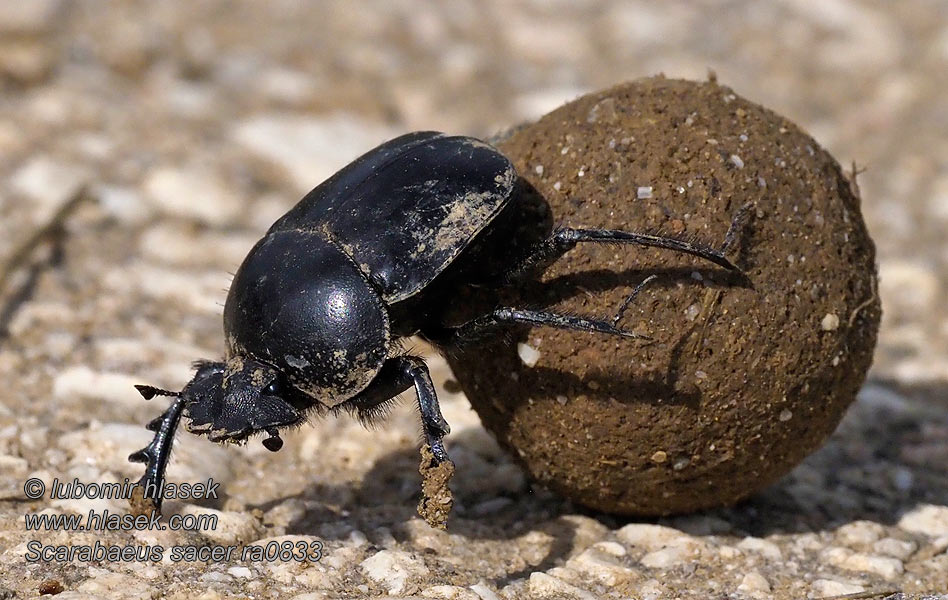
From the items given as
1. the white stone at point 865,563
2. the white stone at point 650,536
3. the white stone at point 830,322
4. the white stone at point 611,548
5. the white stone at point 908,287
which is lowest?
the white stone at point 865,563

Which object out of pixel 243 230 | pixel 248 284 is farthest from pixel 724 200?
pixel 243 230

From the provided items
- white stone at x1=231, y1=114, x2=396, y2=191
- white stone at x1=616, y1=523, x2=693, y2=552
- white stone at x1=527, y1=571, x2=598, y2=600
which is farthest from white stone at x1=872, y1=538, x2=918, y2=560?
white stone at x1=231, y1=114, x2=396, y2=191

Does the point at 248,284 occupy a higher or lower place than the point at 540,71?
lower

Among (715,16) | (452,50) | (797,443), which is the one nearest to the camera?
(797,443)

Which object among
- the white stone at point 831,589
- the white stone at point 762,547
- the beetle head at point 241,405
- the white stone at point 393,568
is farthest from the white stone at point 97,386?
the white stone at point 831,589

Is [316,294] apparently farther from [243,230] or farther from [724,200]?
[243,230]

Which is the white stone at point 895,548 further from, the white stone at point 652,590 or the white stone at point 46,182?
the white stone at point 46,182

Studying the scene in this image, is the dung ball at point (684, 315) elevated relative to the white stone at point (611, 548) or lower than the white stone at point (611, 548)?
elevated
